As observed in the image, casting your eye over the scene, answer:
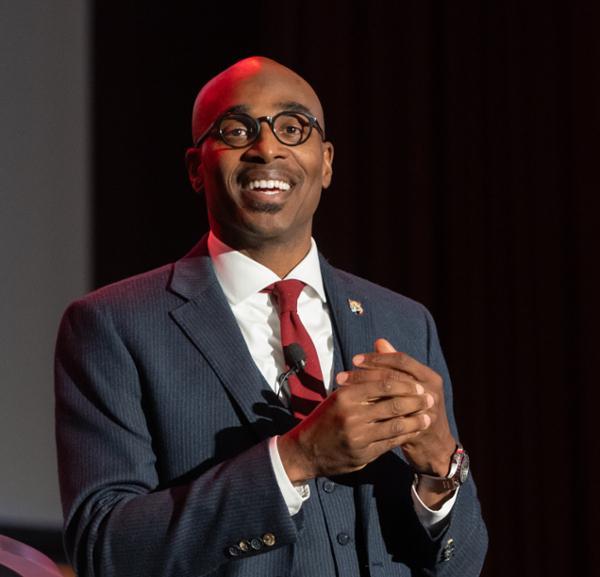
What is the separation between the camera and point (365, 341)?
72.0 inches

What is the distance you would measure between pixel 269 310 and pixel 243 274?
0.08m

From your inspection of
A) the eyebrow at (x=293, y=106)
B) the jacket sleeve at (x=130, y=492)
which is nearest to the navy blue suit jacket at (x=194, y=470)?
the jacket sleeve at (x=130, y=492)

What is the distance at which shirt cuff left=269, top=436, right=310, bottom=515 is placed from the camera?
1535 millimetres

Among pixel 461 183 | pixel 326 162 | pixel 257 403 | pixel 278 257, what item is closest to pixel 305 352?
pixel 257 403

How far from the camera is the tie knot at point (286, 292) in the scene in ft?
5.90

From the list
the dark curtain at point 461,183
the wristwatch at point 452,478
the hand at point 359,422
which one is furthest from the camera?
the dark curtain at point 461,183

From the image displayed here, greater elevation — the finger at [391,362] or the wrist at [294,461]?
the finger at [391,362]

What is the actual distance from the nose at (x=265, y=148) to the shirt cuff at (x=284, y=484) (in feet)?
1.66

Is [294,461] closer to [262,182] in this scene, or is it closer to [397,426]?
[397,426]

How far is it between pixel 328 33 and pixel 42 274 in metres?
1.28

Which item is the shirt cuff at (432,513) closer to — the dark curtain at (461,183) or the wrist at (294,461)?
the wrist at (294,461)

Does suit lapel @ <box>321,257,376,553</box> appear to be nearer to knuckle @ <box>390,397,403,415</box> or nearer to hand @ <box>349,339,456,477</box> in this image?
hand @ <box>349,339,456,477</box>

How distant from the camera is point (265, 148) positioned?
1.81m

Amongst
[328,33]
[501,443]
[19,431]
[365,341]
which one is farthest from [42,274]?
[365,341]
